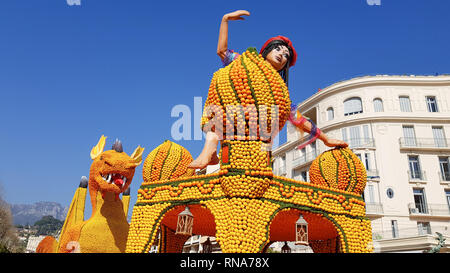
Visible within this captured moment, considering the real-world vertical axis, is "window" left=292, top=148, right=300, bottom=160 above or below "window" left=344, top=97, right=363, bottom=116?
below

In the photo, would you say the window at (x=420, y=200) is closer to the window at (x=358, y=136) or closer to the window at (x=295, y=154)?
the window at (x=358, y=136)

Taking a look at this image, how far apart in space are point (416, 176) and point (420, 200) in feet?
6.18

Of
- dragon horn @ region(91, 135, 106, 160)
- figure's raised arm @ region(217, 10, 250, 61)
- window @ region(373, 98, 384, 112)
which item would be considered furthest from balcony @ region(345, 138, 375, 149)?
figure's raised arm @ region(217, 10, 250, 61)

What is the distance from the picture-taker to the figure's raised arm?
29.7 ft

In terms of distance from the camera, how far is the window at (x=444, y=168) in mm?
27583

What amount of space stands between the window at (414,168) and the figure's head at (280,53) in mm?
22312

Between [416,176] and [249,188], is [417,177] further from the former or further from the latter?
[249,188]

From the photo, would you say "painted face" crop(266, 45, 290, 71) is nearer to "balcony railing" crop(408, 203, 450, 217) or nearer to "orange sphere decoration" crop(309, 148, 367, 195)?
"orange sphere decoration" crop(309, 148, 367, 195)

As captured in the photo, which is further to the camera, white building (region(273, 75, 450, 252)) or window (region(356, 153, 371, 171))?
window (region(356, 153, 371, 171))

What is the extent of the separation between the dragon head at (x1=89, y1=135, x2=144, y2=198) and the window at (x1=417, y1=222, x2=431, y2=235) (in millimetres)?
22545

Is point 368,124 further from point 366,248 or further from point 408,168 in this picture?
point 366,248

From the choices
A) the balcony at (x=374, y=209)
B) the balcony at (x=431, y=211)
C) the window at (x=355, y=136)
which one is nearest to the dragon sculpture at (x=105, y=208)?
the balcony at (x=374, y=209)
